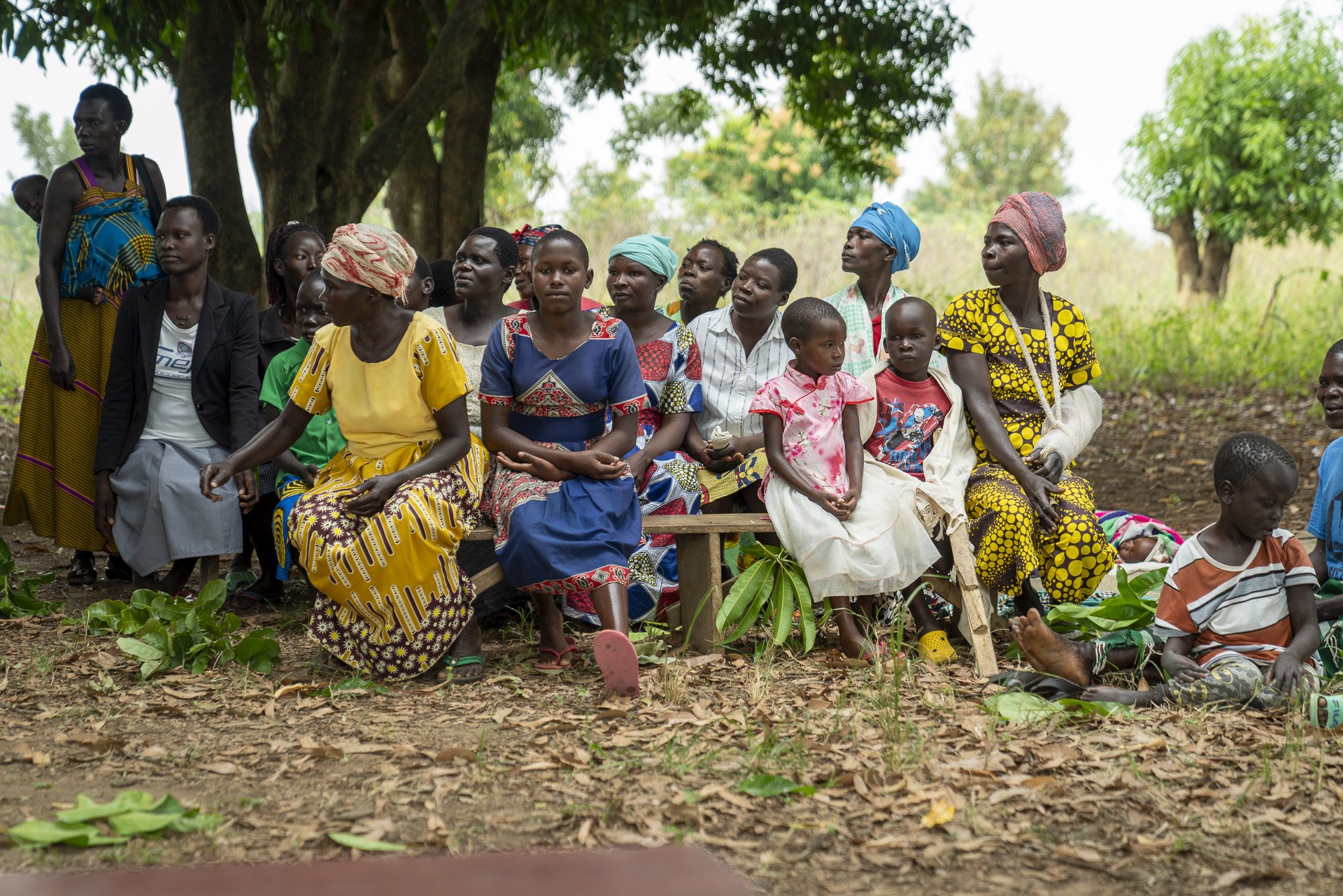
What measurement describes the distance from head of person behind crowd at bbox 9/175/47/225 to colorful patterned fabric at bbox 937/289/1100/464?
195 inches

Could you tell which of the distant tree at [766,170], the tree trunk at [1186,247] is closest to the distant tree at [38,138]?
the distant tree at [766,170]

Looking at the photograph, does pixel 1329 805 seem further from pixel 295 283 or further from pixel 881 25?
pixel 881 25

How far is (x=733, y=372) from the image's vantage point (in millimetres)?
5742

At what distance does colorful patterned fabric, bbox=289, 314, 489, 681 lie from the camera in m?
4.38

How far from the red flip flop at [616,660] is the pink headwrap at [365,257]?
1.53 metres

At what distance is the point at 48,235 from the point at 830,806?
15.6 feet

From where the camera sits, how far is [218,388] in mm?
5656

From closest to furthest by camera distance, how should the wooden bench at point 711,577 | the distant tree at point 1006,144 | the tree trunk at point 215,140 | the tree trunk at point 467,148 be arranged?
the wooden bench at point 711,577
the tree trunk at point 215,140
the tree trunk at point 467,148
the distant tree at point 1006,144

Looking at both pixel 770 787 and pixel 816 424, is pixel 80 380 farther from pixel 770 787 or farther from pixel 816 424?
pixel 770 787

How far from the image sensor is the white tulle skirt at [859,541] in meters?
4.70

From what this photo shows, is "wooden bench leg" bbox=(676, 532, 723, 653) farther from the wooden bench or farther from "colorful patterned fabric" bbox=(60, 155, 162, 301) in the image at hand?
"colorful patterned fabric" bbox=(60, 155, 162, 301)

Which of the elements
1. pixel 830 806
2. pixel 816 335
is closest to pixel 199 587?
pixel 816 335

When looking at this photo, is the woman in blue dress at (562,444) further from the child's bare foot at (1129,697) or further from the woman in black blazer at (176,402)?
the child's bare foot at (1129,697)

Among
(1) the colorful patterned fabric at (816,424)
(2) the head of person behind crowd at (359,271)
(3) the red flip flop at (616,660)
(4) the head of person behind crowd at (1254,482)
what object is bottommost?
(3) the red flip flop at (616,660)
